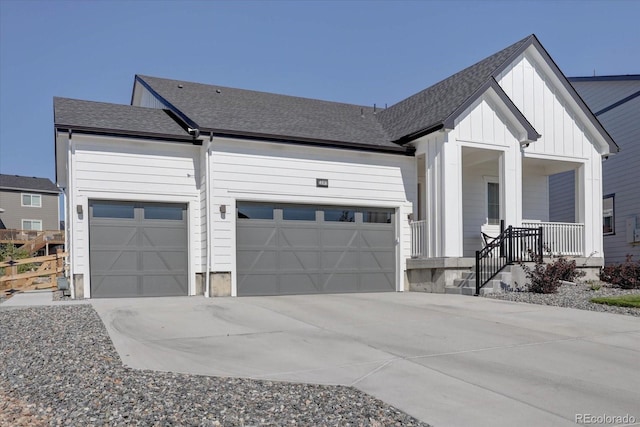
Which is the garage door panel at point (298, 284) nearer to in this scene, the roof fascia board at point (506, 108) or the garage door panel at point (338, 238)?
the garage door panel at point (338, 238)

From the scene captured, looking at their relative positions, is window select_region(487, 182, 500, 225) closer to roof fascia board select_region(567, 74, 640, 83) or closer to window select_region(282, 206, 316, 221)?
window select_region(282, 206, 316, 221)

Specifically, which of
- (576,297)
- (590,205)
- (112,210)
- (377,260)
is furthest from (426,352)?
(590,205)

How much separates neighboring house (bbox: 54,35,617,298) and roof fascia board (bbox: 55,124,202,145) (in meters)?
0.03

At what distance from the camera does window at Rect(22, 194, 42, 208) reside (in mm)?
40906

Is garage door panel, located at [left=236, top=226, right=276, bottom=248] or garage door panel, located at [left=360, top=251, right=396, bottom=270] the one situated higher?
garage door panel, located at [left=236, top=226, right=276, bottom=248]

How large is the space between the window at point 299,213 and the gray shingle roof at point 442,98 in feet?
11.3

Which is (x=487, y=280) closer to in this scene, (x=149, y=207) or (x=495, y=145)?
(x=495, y=145)

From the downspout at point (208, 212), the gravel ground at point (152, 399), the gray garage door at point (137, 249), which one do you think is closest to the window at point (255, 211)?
the downspout at point (208, 212)

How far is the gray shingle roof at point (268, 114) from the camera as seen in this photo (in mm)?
13164

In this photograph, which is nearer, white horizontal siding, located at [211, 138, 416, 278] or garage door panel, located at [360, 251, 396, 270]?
white horizontal siding, located at [211, 138, 416, 278]

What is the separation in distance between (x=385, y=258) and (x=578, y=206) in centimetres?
625

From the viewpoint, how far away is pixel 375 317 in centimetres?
908

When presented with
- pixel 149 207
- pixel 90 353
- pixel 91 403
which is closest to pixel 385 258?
pixel 149 207

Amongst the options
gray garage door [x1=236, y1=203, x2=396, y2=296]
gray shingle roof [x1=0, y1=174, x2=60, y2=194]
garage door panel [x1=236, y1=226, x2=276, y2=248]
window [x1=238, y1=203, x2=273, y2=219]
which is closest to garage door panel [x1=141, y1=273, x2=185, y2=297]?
gray garage door [x1=236, y1=203, x2=396, y2=296]
